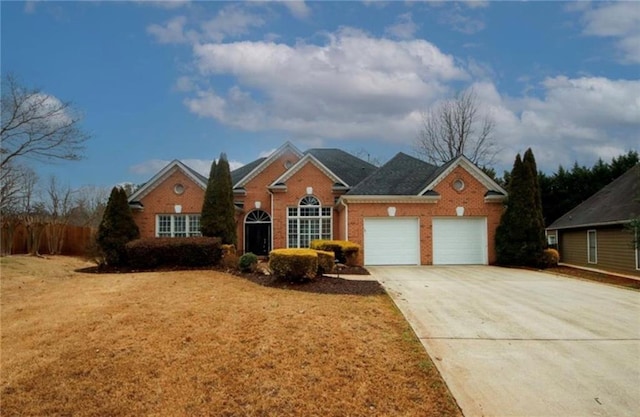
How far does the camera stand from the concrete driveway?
468 cm

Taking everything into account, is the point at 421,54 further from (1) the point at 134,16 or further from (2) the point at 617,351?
(2) the point at 617,351

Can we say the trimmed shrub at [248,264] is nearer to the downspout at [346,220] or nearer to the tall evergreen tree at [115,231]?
the downspout at [346,220]

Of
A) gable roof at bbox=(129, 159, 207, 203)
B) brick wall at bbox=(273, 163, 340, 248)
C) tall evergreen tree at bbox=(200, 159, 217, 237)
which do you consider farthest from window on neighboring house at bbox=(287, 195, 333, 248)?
gable roof at bbox=(129, 159, 207, 203)

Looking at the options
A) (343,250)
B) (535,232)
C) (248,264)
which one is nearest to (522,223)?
(535,232)

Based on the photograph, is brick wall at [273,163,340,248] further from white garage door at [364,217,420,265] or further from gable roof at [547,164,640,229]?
gable roof at [547,164,640,229]

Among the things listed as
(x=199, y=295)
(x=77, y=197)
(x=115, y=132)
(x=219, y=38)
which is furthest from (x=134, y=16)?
(x=77, y=197)

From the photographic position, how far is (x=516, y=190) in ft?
60.3

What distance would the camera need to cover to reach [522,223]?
17.9m

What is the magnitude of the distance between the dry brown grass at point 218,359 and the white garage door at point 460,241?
993 centimetres

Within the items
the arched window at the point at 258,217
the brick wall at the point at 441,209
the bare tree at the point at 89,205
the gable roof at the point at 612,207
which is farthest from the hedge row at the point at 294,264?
the bare tree at the point at 89,205

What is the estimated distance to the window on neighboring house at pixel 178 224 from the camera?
22.1m

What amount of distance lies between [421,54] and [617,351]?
42.4 ft

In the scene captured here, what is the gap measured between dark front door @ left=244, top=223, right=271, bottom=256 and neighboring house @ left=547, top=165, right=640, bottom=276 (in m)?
15.9

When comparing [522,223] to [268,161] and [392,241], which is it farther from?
[268,161]
